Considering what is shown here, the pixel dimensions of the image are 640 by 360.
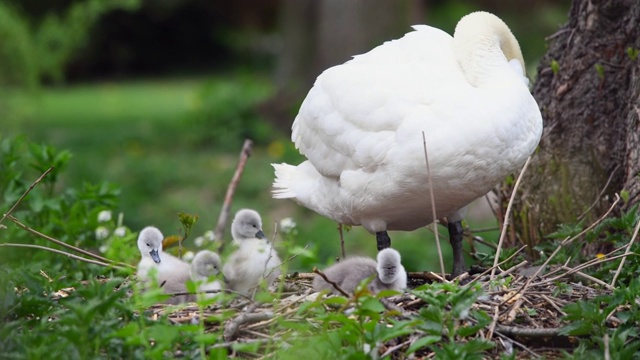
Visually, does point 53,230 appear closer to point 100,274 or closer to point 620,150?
point 100,274

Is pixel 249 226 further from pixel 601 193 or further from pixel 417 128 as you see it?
pixel 601 193

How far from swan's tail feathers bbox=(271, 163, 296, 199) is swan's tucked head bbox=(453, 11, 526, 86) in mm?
1151

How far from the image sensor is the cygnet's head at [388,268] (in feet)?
16.9

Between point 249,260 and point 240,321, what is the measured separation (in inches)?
49.9

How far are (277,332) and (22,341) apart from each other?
3.25 ft

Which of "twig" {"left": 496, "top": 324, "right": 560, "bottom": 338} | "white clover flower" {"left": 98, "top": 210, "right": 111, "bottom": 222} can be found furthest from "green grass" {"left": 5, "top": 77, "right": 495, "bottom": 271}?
"twig" {"left": 496, "top": 324, "right": 560, "bottom": 338}

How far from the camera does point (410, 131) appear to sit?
5117mm

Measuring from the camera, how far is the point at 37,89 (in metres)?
11.8

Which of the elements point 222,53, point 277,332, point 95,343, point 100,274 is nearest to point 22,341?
point 95,343

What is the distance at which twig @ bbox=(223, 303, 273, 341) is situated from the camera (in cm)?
450

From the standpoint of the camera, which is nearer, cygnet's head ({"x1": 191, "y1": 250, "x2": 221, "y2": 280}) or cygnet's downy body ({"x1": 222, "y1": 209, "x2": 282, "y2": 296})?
cygnet's head ({"x1": 191, "y1": 250, "x2": 221, "y2": 280})

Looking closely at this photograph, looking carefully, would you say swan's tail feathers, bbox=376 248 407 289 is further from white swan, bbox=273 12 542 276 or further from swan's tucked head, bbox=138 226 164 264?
swan's tucked head, bbox=138 226 164 264

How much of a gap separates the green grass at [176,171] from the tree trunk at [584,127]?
2.19 metres

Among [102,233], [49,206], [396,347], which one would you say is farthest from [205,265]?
[49,206]
